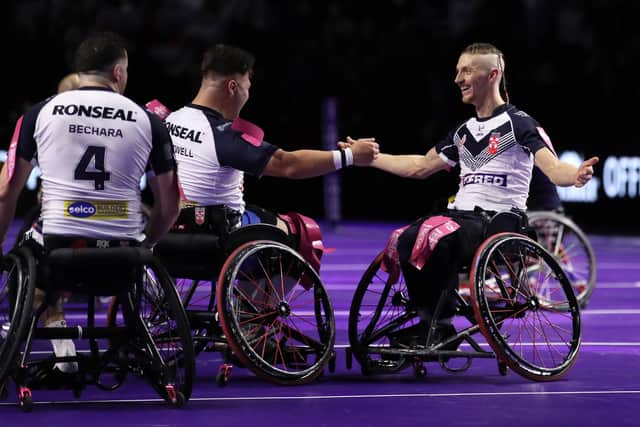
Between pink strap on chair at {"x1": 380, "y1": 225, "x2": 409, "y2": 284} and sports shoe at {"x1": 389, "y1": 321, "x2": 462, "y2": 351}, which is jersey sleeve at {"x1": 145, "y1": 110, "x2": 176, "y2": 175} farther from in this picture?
sports shoe at {"x1": 389, "y1": 321, "x2": 462, "y2": 351}

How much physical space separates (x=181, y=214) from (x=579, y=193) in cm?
930

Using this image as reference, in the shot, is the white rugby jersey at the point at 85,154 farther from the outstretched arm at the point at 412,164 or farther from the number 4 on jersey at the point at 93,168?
the outstretched arm at the point at 412,164

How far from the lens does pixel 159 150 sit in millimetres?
5141

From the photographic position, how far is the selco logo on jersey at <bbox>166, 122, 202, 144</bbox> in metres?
6.03

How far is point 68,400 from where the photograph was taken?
17.5 ft

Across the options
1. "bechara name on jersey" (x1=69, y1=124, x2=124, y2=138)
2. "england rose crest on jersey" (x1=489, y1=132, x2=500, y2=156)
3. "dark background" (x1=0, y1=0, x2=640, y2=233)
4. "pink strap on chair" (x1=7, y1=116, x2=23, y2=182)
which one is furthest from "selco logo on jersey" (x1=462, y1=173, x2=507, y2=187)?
"dark background" (x1=0, y1=0, x2=640, y2=233)

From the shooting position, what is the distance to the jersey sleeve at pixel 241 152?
230 inches

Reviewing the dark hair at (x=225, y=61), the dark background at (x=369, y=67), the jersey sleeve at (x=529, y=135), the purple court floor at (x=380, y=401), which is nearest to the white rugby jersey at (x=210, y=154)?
the dark hair at (x=225, y=61)

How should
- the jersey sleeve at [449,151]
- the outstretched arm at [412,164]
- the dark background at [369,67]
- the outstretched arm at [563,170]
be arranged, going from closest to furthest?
1. the outstretched arm at [563,170]
2. the jersey sleeve at [449,151]
3. the outstretched arm at [412,164]
4. the dark background at [369,67]

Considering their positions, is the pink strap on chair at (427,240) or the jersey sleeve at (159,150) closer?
the jersey sleeve at (159,150)

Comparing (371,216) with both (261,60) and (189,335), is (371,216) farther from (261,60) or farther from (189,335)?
(189,335)

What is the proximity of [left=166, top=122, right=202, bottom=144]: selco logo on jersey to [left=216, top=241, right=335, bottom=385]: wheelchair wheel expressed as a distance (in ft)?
2.06

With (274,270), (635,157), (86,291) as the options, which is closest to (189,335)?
(86,291)

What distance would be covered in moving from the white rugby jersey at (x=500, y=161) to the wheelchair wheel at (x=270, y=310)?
0.96 metres
